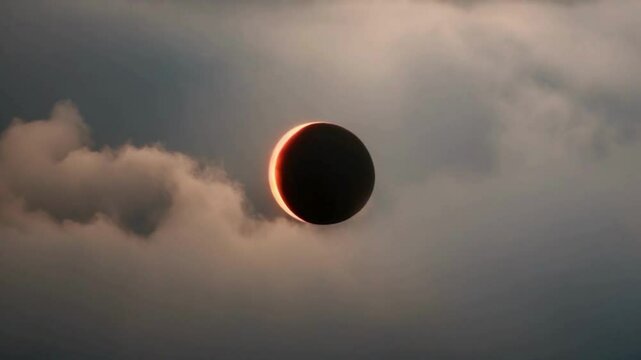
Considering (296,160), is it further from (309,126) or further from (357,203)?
(357,203)

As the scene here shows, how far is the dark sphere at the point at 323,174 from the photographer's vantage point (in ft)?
60.2

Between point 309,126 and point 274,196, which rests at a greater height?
point 309,126

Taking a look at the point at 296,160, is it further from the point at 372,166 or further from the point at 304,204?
the point at 372,166

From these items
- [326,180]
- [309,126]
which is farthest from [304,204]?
[309,126]

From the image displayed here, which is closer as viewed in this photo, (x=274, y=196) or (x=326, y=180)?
(x=326, y=180)

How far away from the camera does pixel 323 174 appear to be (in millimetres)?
18266

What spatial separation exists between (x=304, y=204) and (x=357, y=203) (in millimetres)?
1788

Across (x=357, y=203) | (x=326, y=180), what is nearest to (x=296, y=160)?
(x=326, y=180)

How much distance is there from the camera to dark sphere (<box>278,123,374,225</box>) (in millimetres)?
18344

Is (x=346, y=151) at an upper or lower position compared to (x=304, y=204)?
upper

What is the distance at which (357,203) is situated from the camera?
19.0 metres

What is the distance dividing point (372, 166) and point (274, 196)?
346 cm

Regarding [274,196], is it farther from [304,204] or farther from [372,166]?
[372,166]

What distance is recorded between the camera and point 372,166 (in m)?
19.3
